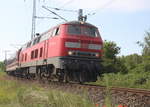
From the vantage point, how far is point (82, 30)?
14523 mm

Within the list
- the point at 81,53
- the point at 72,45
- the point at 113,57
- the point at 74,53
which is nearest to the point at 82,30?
the point at 72,45

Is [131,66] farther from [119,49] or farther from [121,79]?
[121,79]

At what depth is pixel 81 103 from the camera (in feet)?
13.5

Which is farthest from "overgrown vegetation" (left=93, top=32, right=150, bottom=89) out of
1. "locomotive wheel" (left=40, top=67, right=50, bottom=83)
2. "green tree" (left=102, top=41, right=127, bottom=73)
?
"locomotive wheel" (left=40, top=67, right=50, bottom=83)

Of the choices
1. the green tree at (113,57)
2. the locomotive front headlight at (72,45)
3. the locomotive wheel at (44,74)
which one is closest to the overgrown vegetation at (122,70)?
the green tree at (113,57)

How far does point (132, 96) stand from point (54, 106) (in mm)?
4651

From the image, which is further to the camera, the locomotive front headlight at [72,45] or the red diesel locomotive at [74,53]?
the locomotive front headlight at [72,45]

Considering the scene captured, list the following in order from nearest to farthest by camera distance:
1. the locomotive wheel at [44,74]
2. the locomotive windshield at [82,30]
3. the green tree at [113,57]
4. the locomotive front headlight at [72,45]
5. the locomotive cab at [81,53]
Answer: the locomotive cab at [81,53]
the locomotive front headlight at [72,45]
the locomotive windshield at [82,30]
the locomotive wheel at [44,74]
the green tree at [113,57]

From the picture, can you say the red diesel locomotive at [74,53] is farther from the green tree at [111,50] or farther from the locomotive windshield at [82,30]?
the green tree at [111,50]

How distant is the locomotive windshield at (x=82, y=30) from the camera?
1434 centimetres

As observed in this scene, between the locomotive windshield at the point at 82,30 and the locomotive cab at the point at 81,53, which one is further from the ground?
the locomotive windshield at the point at 82,30

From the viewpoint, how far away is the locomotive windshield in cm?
1434

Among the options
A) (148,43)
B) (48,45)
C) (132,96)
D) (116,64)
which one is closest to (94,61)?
(48,45)

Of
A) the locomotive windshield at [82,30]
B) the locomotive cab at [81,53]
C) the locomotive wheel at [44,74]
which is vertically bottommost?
the locomotive wheel at [44,74]
